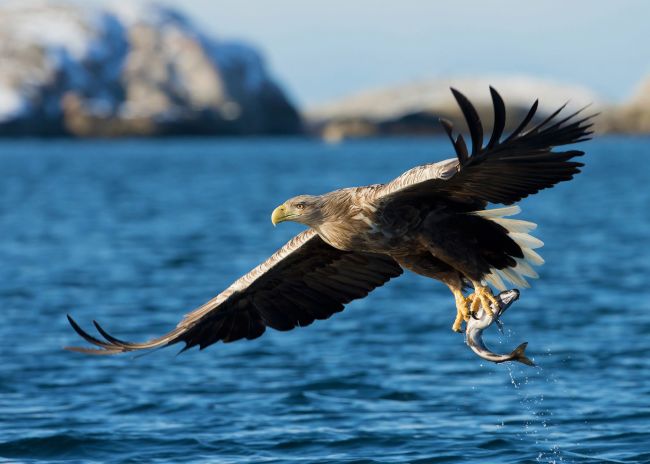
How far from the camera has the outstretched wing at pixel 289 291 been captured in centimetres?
912

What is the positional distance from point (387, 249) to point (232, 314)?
5.42ft

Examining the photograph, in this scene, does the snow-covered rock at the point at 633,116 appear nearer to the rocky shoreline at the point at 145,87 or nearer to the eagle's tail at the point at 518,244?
the rocky shoreline at the point at 145,87

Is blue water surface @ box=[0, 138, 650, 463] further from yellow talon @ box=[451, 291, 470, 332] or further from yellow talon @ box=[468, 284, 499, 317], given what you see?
yellow talon @ box=[468, 284, 499, 317]

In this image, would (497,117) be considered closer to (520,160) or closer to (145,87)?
(520,160)

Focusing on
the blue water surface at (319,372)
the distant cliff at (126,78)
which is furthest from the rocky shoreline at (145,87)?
the blue water surface at (319,372)

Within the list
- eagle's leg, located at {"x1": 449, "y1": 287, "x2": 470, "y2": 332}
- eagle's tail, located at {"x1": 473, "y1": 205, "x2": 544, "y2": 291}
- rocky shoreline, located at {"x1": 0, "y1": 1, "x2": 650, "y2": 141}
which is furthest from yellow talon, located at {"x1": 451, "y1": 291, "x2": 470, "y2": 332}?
rocky shoreline, located at {"x1": 0, "y1": 1, "x2": 650, "y2": 141}

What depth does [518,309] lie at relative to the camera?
1568cm

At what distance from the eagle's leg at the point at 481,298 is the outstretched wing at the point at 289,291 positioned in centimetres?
139

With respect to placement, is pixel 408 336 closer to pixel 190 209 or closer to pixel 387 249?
pixel 387 249

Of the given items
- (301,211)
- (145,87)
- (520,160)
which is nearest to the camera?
(520,160)

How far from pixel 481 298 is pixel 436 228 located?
50 centimetres

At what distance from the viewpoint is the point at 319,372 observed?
1202 cm

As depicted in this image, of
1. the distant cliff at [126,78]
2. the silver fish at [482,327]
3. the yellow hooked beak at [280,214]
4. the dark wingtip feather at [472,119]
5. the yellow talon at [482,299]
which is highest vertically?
the distant cliff at [126,78]

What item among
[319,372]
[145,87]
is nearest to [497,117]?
[319,372]
